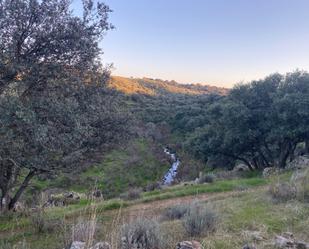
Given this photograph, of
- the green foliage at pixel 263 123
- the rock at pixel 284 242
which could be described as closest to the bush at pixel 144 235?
the rock at pixel 284 242

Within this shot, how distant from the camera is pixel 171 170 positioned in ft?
116

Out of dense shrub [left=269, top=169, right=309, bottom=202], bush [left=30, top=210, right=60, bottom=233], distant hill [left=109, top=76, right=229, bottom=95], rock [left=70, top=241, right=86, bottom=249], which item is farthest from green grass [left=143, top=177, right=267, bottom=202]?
distant hill [left=109, top=76, right=229, bottom=95]

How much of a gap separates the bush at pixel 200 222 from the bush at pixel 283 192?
113 inches

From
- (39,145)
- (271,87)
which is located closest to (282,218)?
(39,145)

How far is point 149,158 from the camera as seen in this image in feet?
130

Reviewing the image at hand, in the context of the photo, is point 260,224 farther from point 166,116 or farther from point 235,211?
point 166,116

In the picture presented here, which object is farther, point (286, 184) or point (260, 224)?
point (286, 184)

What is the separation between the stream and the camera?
30450 mm

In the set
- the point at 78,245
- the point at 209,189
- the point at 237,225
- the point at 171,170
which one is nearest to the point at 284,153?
the point at 209,189

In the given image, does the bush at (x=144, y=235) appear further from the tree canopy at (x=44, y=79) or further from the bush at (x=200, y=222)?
the tree canopy at (x=44, y=79)

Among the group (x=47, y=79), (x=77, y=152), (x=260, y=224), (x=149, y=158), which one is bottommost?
(x=149, y=158)

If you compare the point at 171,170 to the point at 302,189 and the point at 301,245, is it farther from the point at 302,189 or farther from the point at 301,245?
the point at 301,245

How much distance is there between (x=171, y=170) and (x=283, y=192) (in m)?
26.3

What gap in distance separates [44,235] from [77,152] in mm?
2106
